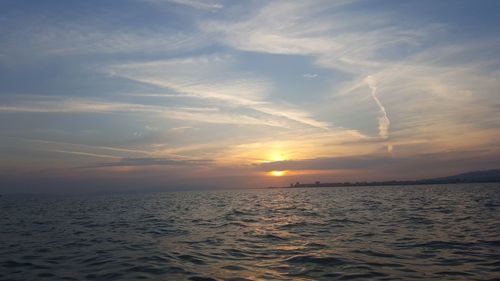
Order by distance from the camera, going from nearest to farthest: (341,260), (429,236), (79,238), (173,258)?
(341,260)
(173,258)
(429,236)
(79,238)

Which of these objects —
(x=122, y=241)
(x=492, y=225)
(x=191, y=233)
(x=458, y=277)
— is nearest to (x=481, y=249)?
(x=458, y=277)

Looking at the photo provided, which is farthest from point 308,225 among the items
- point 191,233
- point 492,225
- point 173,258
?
point 173,258

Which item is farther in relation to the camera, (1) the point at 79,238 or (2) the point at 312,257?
(1) the point at 79,238

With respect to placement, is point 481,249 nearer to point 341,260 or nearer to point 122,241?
point 341,260

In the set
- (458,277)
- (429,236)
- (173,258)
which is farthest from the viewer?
(429,236)

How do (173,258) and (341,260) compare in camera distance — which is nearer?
(341,260)

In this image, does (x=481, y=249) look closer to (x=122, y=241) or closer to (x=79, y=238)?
(x=122, y=241)

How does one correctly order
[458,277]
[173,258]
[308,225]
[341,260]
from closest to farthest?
[458,277] → [341,260] → [173,258] → [308,225]

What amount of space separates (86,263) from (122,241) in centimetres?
686

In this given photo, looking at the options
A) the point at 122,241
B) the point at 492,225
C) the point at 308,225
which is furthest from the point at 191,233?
the point at 492,225

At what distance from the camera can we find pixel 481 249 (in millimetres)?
18172

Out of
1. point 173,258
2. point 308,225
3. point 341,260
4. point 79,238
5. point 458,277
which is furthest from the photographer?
point 308,225

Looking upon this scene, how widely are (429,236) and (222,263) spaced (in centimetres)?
1318

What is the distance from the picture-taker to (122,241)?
24.0m
